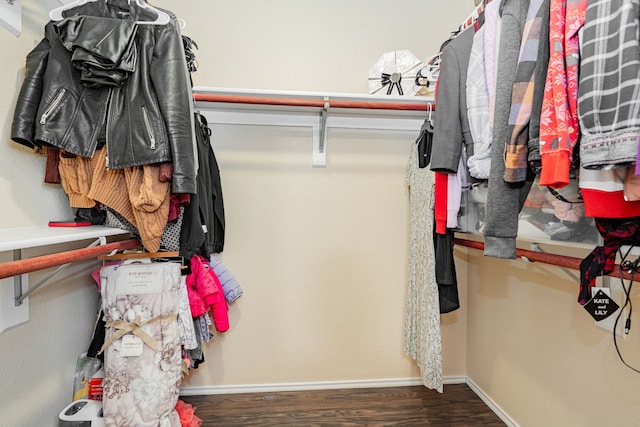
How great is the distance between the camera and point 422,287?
1.71 metres

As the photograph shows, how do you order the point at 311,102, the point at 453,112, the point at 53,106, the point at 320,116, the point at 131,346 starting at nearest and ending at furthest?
the point at 53,106, the point at 453,112, the point at 131,346, the point at 311,102, the point at 320,116

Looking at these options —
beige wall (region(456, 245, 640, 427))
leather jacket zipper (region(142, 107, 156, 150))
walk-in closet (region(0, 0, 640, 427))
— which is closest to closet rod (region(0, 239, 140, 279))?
walk-in closet (region(0, 0, 640, 427))

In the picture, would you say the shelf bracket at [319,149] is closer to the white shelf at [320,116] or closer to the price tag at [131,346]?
the white shelf at [320,116]

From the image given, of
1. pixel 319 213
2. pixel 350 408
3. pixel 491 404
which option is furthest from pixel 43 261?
pixel 491 404

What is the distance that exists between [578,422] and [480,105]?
1312 millimetres

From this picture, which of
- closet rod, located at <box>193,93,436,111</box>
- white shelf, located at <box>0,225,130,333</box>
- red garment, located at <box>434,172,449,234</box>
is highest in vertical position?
closet rod, located at <box>193,93,436,111</box>

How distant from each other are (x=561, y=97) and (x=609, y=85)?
0.31 feet

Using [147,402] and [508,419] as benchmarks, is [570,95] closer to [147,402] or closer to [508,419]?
[508,419]

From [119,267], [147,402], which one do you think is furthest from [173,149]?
[147,402]

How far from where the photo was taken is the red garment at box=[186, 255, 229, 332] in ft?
5.33

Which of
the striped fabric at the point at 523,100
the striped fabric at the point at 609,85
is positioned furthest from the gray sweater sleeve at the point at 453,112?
the striped fabric at the point at 609,85

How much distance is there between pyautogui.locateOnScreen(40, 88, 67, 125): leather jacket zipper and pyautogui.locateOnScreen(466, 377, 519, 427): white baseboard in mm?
2432

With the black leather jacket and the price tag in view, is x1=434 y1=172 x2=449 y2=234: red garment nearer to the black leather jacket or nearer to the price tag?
the black leather jacket

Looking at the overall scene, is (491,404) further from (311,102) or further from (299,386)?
(311,102)
